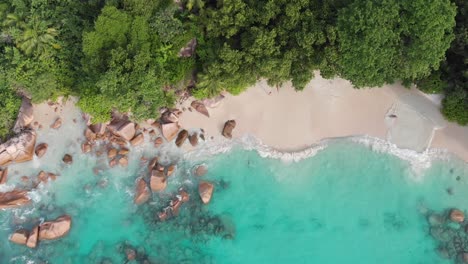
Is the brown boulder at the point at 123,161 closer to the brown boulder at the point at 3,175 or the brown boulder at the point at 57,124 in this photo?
the brown boulder at the point at 57,124

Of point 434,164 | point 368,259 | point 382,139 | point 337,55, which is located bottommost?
point 368,259

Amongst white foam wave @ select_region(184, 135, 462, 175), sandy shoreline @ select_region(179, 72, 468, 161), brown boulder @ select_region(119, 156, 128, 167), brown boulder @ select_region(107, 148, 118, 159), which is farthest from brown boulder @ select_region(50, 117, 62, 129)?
white foam wave @ select_region(184, 135, 462, 175)

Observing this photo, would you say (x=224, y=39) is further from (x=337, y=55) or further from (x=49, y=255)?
(x=49, y=255)

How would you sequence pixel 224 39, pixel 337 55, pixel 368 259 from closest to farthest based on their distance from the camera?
pixel 337 55
pixel 224 39
pixel 368 259

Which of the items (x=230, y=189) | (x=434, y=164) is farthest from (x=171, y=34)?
(x=434, y=164)

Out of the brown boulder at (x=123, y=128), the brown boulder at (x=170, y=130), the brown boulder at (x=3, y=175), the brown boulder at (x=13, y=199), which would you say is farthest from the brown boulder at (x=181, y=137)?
the brown boulder at (x=3, y=175)

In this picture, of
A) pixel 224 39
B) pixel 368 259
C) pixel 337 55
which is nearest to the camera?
pixel 337 55
